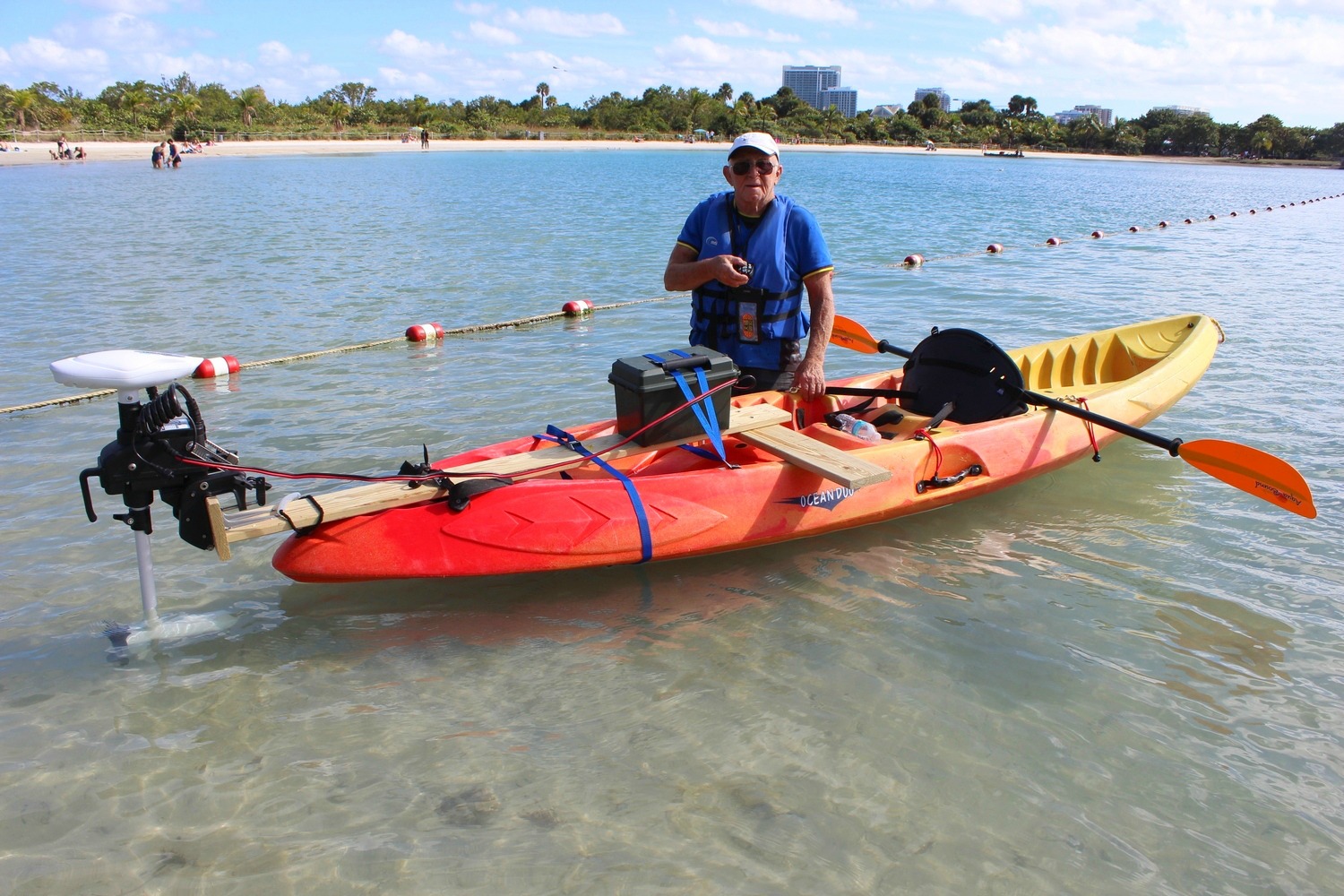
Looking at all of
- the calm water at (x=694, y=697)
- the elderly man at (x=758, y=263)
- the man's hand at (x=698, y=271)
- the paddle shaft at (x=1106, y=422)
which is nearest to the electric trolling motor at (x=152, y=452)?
the calm water at (x=694, y=697)

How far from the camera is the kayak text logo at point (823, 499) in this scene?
15.9ft

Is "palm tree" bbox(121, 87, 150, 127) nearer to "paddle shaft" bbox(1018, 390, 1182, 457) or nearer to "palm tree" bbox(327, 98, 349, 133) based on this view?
"palm tree" bbox(327, 98, 349, 133)

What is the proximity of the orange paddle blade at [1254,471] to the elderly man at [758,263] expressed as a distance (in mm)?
2300

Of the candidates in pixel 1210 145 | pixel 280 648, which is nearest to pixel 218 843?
pixel 280 648

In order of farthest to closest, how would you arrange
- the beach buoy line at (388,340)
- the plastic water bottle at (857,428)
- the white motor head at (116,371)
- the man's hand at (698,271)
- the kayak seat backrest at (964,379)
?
1. the beach buoy line at (388,340)
2. the kayak seat backrest at (964,379)
3. the plastic water bottle at (857,428)
4. the man's hand at (698,271)
5. the white motor head at (116,371)

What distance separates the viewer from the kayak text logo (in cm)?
485

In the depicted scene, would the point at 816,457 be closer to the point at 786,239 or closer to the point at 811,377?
the point at 811,377

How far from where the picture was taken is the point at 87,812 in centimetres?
311

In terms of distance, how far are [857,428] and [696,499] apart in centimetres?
148

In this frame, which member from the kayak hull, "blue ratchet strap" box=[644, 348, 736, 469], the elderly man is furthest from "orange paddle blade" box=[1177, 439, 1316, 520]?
"blue ratchet strap" box=[644, 348, 736, 469]

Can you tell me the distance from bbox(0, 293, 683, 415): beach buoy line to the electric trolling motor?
3.44 metres

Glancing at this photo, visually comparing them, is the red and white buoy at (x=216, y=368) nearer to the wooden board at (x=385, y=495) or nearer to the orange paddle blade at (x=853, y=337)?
the wooden board at (x=385, y=495)

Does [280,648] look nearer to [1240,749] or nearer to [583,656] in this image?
[583,656]

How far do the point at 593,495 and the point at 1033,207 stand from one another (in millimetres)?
29901
